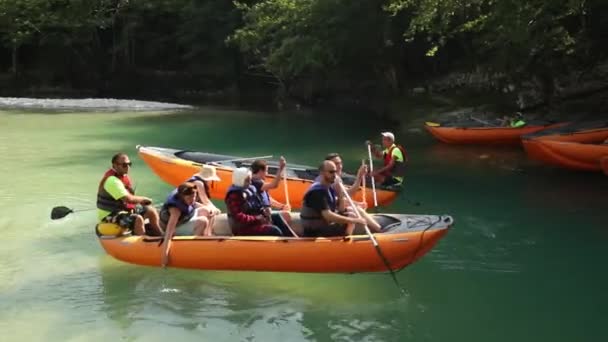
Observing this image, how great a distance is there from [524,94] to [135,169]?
11.8 metres

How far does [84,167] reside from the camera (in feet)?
48.8

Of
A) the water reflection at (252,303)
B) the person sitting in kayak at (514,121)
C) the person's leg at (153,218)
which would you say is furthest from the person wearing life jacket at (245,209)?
the person sitting in kayak at (514,121)

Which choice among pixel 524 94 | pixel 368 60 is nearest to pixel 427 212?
pixel 524 94

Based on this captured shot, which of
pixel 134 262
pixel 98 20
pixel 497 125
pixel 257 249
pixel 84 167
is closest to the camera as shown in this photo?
pixel 257 249

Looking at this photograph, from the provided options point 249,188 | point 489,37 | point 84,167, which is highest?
point 489,37

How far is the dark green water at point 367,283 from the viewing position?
21.6 feet

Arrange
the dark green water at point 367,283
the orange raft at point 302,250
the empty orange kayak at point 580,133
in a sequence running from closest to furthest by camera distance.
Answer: the dark green water at point 367,283
the orange raft at point 302,250
the empty orange kayak at point 580,133

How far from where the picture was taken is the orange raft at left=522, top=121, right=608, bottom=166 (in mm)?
13416

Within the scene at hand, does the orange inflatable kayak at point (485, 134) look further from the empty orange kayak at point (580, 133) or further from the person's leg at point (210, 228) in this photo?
the person's leg at point (210, 228)

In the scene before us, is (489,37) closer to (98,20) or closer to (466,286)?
(466,286)

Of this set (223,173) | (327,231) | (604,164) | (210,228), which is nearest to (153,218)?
(210,228)

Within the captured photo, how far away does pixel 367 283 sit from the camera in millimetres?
7648

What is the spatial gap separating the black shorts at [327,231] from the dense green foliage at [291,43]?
679 cm

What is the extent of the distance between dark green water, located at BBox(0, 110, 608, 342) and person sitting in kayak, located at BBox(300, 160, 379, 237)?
2.05 ft
